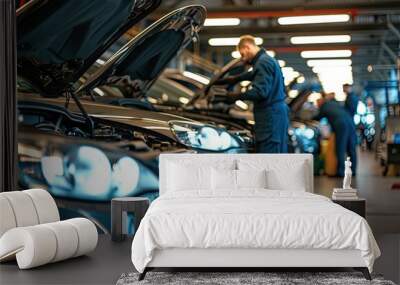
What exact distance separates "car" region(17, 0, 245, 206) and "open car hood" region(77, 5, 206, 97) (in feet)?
0.04

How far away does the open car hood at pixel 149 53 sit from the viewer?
725 centimetres

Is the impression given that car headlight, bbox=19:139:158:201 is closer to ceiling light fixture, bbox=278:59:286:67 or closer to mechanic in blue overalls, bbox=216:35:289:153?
mechanic in blue overalls, bbox=216:35:289:153

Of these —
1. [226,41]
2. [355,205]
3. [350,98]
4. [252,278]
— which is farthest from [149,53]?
[252,278]

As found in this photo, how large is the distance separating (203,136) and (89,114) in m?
1.26

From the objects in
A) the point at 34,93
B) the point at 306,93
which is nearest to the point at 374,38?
the point at 306,93

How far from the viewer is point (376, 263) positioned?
5523mm

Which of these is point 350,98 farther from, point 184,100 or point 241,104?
point 184,100

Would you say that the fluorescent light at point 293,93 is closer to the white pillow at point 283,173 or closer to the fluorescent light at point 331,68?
the fluorescent light at point 331,68

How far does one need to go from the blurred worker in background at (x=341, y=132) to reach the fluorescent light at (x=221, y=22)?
4.02 feet

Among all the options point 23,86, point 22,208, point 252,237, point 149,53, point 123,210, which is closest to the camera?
point 252,237

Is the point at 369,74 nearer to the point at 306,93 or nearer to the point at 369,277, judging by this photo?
the point at 306,93

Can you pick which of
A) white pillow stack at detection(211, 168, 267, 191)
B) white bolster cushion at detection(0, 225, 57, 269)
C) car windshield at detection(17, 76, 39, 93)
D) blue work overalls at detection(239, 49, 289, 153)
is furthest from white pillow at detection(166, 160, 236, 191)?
car windshield at detection(17, 76, 39, 93)

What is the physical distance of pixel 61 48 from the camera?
24.2ft

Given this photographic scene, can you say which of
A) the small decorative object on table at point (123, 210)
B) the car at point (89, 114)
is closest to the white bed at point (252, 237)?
the small decorative object on table at point (123, 210)
